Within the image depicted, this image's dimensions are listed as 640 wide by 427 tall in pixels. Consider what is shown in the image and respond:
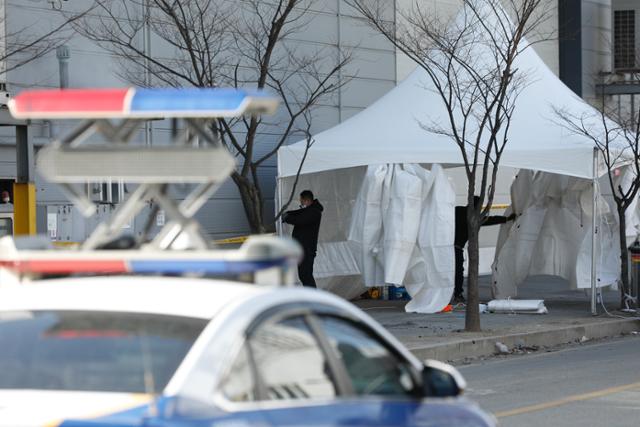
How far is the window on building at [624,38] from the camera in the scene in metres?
33.9

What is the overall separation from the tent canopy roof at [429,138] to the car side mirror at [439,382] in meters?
14.1

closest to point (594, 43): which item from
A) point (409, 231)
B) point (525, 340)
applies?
point (409, 231)

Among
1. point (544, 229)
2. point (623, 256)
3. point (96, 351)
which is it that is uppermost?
point (96, 351)

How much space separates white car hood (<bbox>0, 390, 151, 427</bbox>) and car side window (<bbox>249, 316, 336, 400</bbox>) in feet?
1.47

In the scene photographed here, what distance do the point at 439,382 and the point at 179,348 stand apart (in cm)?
131

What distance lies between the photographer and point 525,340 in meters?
16.9

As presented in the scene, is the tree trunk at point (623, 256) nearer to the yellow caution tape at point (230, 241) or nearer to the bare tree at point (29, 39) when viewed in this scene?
the yellow caution tape at point (230, 241)

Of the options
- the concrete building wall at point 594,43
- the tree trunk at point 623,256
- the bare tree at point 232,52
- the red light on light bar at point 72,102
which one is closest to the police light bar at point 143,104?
the red light on light bar at point 72,102

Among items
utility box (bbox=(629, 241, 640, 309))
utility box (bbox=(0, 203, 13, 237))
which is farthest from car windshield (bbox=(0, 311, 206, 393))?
utility box (bbox=(629, 241, 640, 309))

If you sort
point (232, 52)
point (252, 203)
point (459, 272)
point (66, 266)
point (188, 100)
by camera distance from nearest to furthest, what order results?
point (188, 100) < point (66, 266) < point (252, 203) < point (459, 272) < point (232, 52)

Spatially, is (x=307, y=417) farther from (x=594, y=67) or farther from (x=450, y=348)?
(x=594, y=67)

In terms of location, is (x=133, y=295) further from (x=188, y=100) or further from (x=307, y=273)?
(x=307, y=273)

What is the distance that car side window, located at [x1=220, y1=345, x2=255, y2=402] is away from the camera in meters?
4.32

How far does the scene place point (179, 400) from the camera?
4.14 meters
